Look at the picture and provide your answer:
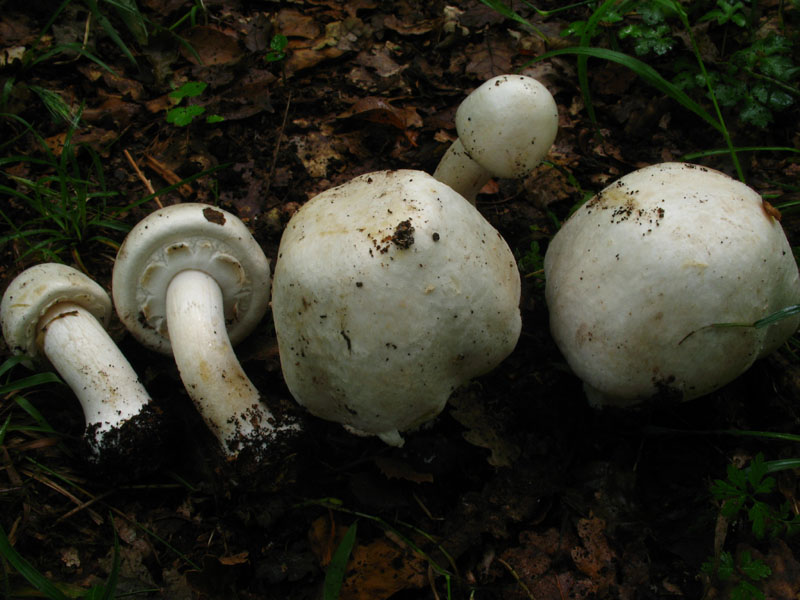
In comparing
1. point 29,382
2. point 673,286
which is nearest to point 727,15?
point 673,286

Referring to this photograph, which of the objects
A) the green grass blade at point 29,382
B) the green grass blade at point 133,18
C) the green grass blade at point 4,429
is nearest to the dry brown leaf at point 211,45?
the green grass blade at point 133,18

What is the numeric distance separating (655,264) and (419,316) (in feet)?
3.01

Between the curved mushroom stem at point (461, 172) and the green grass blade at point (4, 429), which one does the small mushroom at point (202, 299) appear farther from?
the curved mushroom stem at point (461, 172)

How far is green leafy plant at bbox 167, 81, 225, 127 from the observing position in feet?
11.7

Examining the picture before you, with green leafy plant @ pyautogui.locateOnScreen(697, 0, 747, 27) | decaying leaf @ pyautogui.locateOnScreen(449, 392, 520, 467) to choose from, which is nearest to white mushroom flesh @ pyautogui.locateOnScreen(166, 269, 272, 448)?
decaying leaf @ pyautogui.locateOnScreen(449, 392, 520, 467)

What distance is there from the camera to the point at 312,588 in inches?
91.0

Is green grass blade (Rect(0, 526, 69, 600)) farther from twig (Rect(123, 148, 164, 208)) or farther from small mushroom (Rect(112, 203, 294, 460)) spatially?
twig (Rect(123, 148, 164, 208))

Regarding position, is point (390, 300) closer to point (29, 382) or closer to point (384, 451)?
point (384, 451)

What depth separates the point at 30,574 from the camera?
6.72 feet

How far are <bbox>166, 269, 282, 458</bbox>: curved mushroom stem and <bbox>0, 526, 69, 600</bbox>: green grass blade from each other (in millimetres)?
762

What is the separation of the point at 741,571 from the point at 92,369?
9.12 ft

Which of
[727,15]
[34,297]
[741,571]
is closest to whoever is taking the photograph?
[741,571]

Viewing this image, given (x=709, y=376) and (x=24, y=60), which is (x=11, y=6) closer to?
(x=24, y=60)

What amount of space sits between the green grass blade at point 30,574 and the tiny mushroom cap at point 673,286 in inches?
84.8
